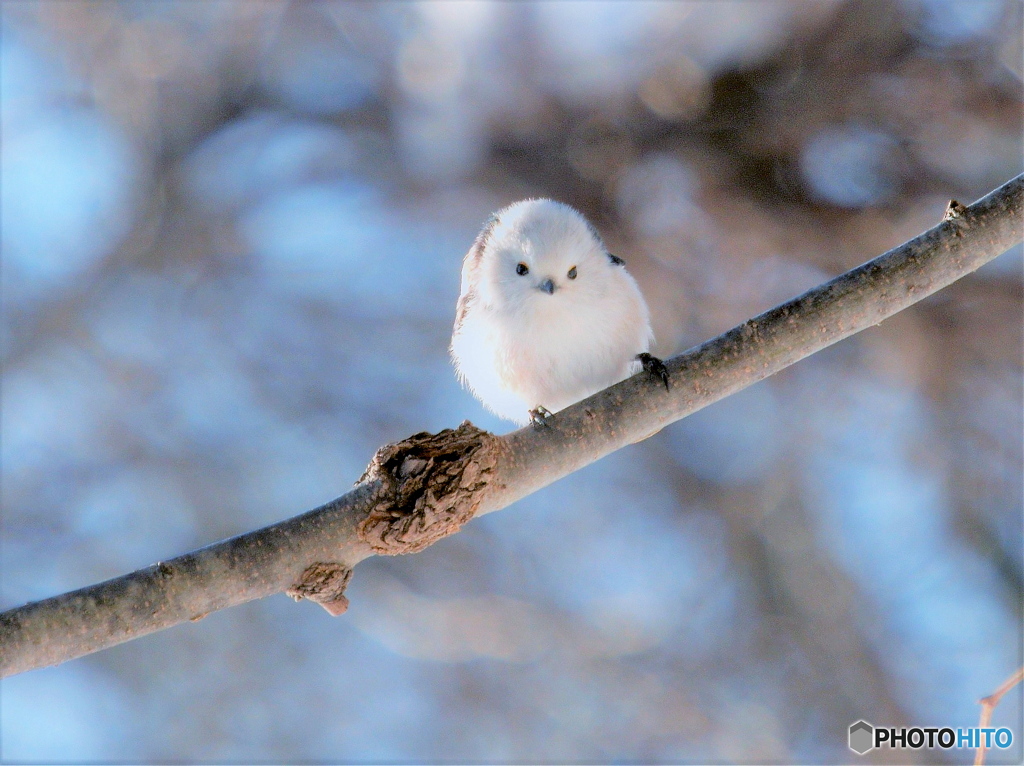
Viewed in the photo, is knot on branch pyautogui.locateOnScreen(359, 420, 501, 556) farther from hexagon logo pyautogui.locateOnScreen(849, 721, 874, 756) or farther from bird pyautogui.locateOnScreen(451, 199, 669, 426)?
hexagon logo pyautogui.locateOnScreen(849, 721, 874, 756)

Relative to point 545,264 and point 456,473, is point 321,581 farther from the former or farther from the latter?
point 545,264

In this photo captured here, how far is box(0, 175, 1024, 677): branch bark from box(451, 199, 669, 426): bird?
0.30 metres

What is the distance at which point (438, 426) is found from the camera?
296cm

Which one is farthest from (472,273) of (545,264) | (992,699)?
(992,699)

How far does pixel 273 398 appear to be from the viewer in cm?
302

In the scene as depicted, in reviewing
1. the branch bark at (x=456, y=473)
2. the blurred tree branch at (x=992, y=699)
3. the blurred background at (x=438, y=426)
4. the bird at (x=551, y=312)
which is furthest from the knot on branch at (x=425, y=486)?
the blurred background at (x=438, y=426)

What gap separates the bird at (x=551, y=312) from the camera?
5.12 ft

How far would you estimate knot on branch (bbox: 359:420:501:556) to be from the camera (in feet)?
3.51

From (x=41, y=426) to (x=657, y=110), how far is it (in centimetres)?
239

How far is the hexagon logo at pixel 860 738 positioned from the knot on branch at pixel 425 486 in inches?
90.3

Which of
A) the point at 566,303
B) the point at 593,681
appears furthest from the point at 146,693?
the point at 566,303

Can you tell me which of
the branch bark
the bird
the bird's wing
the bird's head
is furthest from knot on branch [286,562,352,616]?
the bird's wing

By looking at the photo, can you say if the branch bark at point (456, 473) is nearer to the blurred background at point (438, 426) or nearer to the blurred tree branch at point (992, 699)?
the blurred tree branch at point (992, 699)

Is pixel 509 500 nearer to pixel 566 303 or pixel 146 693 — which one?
pixel 566 303
